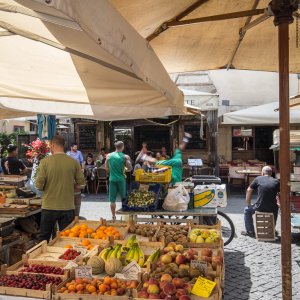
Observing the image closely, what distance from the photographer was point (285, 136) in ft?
10.2

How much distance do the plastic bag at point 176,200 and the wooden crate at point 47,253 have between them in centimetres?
196

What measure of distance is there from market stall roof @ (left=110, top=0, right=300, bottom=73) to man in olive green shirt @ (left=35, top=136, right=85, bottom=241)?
202cm

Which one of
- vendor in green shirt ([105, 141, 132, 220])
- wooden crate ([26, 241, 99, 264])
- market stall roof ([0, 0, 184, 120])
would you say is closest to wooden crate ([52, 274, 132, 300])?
wooden crate ([26, 241, 99, 264])

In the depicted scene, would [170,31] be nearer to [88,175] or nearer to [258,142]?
[88,175]

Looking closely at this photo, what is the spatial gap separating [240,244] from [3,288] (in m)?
5.17

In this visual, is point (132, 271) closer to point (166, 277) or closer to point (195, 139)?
point (166, 277)

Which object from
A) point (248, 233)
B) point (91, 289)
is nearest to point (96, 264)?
point (91, 289)

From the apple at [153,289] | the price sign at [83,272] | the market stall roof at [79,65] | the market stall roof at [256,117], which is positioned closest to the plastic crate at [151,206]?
the market stall roof at [79,65]

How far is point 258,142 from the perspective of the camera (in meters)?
15.7

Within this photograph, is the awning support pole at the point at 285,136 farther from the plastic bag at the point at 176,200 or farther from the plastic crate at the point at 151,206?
the plastic crate at the point at 151,206

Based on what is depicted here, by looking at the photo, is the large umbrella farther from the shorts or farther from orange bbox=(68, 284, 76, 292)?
the shorts

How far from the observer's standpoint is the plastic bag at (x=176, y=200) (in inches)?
232

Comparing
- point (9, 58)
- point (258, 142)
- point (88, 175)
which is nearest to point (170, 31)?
point (9, 58)

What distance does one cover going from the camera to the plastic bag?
19.3ft
